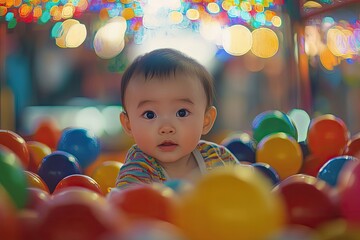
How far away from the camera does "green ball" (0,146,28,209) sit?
0.84m

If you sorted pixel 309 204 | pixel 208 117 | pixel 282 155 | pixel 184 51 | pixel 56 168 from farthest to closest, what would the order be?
pixel 184 51, pixel 282 155, pixel 56 168, pixel 208 117, pixel 309 204

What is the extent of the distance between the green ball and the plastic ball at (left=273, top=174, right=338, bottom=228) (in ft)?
1.06

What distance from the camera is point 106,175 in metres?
1.65

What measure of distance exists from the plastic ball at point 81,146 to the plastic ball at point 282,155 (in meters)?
0.46

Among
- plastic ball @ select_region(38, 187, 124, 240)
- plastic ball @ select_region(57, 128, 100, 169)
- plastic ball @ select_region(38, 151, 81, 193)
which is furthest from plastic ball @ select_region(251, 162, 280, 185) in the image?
plastic ball @ select_region(38, 187, 124, 240)

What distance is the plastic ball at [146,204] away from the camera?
0.79 metres

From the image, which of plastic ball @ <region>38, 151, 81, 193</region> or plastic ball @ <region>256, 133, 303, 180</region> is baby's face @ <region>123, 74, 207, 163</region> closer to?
plastic ball @ <region>38, 151, 81, 193</region>

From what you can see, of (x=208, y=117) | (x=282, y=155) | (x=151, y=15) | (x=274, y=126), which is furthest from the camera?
(x=151, y=15)

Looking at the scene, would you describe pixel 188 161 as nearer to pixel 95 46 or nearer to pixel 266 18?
pixel 266 18

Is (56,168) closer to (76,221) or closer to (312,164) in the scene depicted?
(312,164)

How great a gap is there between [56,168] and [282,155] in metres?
0.54

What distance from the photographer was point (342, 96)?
9.13 ft

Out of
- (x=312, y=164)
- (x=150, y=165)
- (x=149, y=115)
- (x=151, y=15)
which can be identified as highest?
(x=151, y=15)

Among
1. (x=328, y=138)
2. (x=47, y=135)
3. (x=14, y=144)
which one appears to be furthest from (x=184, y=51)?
(x=14, y=144)
